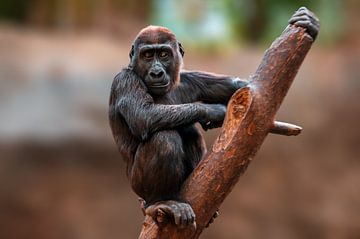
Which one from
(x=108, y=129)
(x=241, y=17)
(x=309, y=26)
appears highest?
(x=309, y=26)

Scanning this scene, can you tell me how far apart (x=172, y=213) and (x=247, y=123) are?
21.9 inches

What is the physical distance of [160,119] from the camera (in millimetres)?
3857

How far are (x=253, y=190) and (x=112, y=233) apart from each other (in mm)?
1750

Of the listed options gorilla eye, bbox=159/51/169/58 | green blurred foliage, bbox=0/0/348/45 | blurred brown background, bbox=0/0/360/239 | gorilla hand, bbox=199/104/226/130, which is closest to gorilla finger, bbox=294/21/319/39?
gorilla hand, bbox=199/104/226/130

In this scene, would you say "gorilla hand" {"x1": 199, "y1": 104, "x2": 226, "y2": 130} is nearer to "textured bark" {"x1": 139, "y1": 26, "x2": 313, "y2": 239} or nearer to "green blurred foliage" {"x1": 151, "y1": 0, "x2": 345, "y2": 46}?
"textured bark" {"x1": 139, "y1": 26, "x2": 313, "y2": 239}

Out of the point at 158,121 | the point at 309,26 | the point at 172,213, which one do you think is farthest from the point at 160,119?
the point at 309,26

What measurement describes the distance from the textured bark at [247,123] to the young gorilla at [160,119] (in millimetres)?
96

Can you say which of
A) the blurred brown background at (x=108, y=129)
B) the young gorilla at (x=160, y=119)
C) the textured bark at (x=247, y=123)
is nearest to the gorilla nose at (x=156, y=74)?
the young gorilla at (x=160, y=119)

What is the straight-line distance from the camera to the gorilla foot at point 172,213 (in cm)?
368

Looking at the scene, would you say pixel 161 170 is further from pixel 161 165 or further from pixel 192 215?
pixel 192 215

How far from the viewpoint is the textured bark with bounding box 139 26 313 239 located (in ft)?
12.1

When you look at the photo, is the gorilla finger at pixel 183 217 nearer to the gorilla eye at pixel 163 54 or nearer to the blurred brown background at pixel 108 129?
the gorilla eye at pixel 163 54

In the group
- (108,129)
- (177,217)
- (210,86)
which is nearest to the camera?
(177,217)

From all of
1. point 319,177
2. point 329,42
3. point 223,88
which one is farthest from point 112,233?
point 223,88
